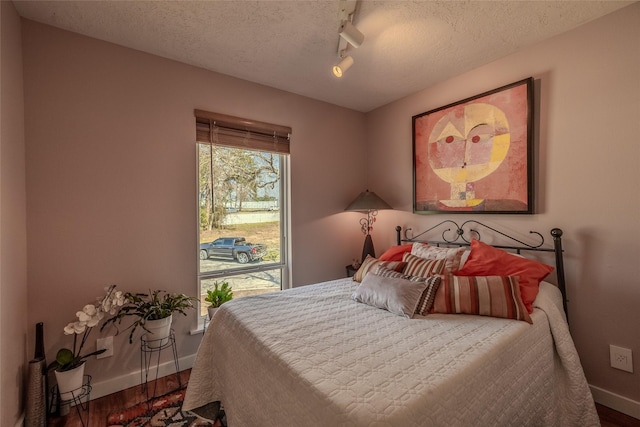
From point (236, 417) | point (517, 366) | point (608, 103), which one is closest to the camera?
point (517, 366)

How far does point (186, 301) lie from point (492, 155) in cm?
277

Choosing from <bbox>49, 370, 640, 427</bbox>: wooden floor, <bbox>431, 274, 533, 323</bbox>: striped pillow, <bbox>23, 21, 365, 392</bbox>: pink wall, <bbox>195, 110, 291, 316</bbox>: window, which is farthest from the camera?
<bbox>195, 110, 291, 316</bbox>: window

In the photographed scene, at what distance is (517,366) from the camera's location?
1256 mm

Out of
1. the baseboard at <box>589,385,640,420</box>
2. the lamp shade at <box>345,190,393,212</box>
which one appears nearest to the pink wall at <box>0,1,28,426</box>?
the lamp shade at <box>345,190,393,212</box>

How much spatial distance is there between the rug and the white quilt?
0.12 meters

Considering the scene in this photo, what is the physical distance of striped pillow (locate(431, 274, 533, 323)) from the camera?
4.95 ft

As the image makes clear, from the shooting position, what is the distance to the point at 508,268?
1782 mm

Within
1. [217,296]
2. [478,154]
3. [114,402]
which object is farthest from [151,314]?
[478,154]

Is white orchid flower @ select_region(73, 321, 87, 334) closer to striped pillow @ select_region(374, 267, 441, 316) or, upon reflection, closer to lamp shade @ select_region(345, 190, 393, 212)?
striped pillow @ select_region(374, 267, 441, 316)

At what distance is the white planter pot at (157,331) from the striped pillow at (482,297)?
6.03ft

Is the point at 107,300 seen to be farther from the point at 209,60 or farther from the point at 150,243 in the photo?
the point at 209,60

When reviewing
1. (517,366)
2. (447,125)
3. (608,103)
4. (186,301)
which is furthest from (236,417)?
(608,103)

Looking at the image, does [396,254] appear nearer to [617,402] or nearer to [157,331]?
[617,402]

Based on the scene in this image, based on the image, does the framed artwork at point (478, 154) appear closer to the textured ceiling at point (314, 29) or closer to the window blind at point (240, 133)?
the textured ceiling at point (314, 29)
